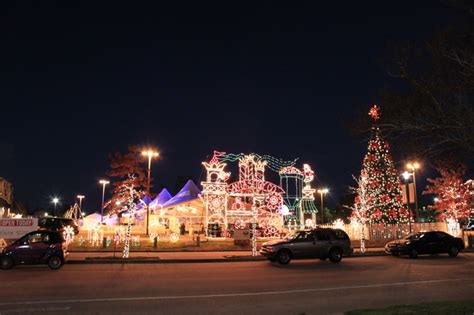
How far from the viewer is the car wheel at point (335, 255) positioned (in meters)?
20.1

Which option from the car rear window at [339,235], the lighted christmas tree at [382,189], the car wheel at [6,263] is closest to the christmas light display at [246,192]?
the lighted christmas tree at [382,189]

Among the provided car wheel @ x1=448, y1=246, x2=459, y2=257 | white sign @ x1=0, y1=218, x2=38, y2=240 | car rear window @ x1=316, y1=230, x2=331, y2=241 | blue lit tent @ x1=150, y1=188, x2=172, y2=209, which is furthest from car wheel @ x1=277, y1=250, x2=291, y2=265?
blue lit tent @ x1=150, y1=188, x2=172, y2=209

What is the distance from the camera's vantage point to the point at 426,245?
74.7 feet

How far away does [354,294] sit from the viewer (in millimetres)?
10797

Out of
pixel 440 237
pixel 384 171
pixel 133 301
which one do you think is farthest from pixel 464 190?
pixel 133 301

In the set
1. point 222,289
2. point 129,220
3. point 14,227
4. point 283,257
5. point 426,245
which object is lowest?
point 222,289

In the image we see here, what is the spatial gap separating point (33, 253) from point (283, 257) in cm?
1065

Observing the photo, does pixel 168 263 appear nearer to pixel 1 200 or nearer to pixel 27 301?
pixel 27 301

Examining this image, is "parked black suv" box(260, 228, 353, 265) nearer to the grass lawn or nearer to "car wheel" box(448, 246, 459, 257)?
"car wheel" box(448, 246, 459, 257)

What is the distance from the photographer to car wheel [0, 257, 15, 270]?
1606 cm

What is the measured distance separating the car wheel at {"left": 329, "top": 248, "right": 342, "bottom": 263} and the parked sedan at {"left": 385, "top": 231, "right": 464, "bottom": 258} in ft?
14.8

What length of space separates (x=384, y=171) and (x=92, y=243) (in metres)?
23.5

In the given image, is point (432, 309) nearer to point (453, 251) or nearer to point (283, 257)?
point (283, 257)

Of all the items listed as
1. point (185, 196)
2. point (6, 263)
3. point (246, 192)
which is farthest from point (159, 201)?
point (6, 263)
